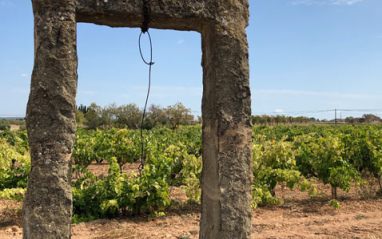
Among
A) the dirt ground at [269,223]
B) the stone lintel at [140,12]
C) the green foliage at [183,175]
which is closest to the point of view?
the stone lintel at [140,12]

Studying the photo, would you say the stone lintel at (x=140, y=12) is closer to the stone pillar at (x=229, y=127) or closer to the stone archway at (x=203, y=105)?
the stone archway at (x=203, y=105)

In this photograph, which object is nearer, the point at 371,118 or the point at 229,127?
the point at 229,127

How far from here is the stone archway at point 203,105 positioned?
3041mm

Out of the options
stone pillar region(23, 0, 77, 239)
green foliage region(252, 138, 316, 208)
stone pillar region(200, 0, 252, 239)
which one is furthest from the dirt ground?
stone pillar region(23, 0, 77, 239)

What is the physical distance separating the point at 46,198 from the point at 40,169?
273 mm

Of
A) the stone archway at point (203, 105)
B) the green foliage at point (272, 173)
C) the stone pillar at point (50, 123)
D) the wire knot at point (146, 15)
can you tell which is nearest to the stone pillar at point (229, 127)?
the stone archway at point (203, 105)

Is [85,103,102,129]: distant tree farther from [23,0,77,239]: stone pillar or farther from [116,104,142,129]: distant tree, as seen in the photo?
[23,0,77,239]: stone pillar

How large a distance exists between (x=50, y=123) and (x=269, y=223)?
449 centimetres

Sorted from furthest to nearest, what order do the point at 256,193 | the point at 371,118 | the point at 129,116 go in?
the point at 371,118
the point at 129,116
the point at 256,193

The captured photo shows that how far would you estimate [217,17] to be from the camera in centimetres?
344

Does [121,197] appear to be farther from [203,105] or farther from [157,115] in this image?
[157,115]

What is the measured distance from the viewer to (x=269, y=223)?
19.9 feet

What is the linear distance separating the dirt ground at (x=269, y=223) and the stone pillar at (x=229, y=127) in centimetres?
207

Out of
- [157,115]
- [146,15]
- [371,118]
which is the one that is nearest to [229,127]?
[146,15]
